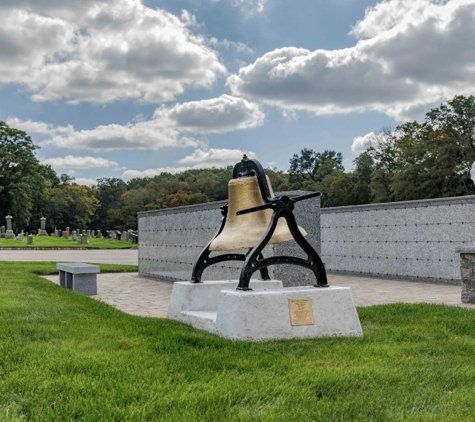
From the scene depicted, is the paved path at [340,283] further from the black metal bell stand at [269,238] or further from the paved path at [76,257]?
the paved path at [76,257]

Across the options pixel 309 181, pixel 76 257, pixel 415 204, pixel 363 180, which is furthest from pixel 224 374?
pixel 309 181

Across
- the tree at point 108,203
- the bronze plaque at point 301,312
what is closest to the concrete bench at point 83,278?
the bronze plaque at point 301,312

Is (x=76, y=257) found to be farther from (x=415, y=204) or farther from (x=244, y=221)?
(x=244, y=221)

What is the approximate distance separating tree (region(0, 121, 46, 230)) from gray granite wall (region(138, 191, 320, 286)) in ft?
140

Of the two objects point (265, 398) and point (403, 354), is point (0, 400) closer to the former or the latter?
point (265, 398)

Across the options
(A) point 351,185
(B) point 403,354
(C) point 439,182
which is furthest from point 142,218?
(A) point 351,185

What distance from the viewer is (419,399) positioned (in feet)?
11.4

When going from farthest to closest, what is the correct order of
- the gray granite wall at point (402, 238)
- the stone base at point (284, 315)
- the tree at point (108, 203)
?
the tree at point (108, 203)
the gray granite wall at point (402, 238)
the stone base at point (284, 315)

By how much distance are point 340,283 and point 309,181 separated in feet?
151

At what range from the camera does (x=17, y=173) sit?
54688mm

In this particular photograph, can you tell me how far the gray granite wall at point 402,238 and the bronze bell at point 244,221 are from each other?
715 cm

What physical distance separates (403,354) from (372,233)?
32.2 ft

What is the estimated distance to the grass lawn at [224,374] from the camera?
3.22m

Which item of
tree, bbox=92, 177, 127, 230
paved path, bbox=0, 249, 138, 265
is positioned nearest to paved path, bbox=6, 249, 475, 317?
paved path, bbox=0, 249, 138, 265
